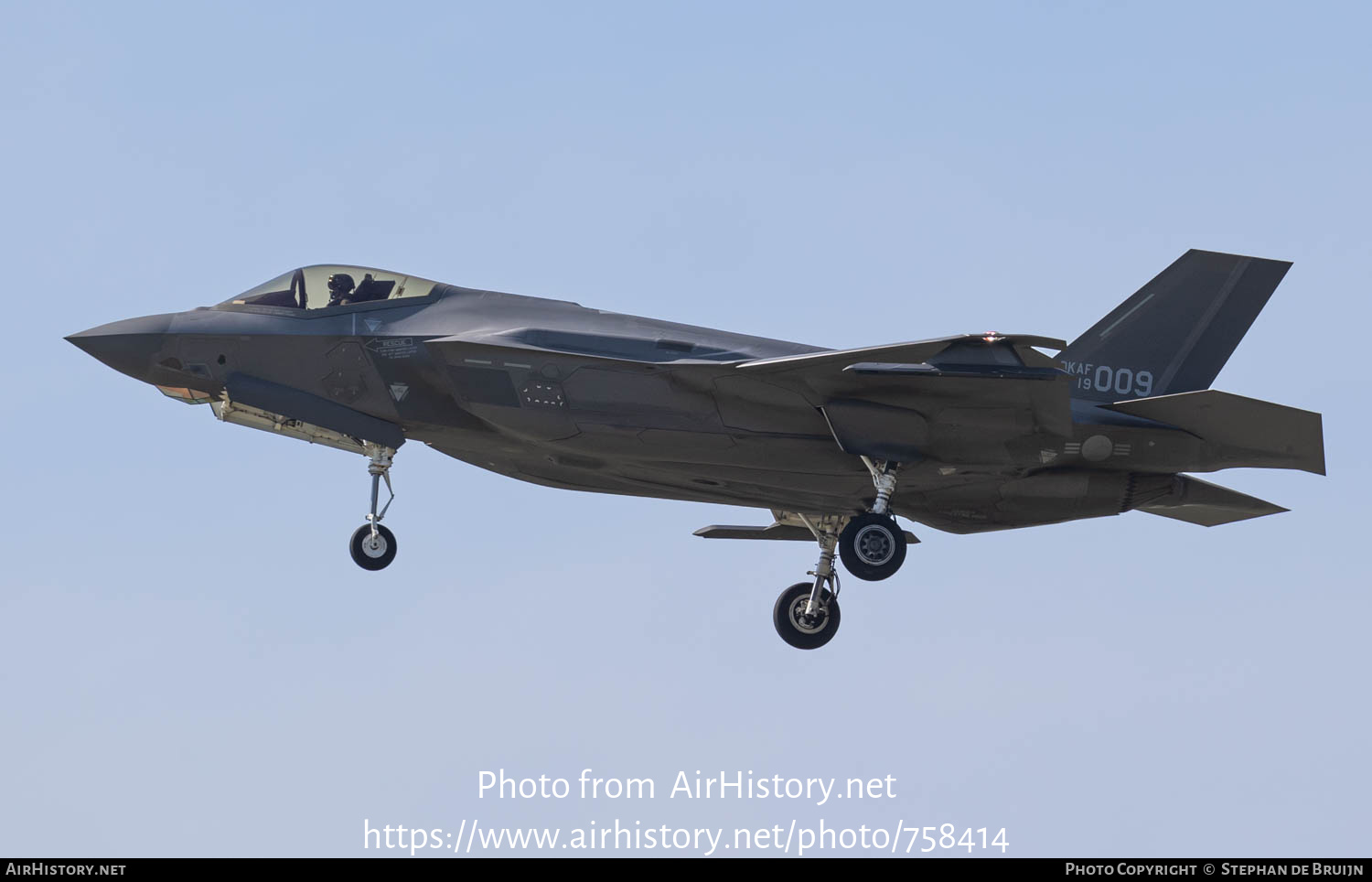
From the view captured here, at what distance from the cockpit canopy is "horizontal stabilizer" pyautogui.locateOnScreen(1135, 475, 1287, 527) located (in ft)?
35.8

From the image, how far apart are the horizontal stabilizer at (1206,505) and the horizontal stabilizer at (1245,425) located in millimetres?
1674

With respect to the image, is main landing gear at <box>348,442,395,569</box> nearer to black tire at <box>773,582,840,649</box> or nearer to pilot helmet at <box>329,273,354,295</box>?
pilot helmet at <box>329,273,354,295</box>

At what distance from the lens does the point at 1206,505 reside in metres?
28.4

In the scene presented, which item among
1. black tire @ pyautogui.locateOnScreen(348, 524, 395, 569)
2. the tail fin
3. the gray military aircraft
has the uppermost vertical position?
the tail fin

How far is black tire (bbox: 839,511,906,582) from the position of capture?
25609mm

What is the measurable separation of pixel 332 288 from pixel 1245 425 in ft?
40.6

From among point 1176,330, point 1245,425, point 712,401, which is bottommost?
point 712,401

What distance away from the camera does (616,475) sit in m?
27.0

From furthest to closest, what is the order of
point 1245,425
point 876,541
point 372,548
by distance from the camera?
point 372,548 < point 876,541 < point 1245,425

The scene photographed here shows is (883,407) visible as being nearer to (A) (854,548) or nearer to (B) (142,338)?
(A) (854,548)

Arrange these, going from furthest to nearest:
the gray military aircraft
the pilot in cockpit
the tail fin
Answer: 1. the tail fin
2. the pilot in cockpit
3. the gray military aircraft

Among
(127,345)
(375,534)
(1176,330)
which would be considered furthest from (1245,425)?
(127,345)

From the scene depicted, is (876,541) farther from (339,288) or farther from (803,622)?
(339,288)

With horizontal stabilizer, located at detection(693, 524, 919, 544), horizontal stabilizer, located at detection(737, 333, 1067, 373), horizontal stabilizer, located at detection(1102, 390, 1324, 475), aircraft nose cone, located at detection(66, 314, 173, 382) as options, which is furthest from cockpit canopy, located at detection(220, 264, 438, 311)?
horizontal stabilizer, located at detection(1102, 390, 1324, 475)
